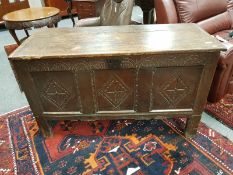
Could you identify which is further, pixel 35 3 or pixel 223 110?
pixel 35 3

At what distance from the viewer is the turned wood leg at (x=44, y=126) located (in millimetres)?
1530

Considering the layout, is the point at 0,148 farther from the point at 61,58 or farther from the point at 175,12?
the point at 175,12

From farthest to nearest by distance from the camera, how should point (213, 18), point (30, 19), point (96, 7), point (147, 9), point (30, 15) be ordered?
point (96, 7) < point (147, 9) < point (30, 15) < point (30, 19) < point (213, 18)

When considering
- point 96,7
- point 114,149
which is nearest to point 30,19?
point 96,7

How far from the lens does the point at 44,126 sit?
156cm

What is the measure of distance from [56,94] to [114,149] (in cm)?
59

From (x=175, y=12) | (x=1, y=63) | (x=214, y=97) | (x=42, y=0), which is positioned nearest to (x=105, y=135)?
(x=214, y=97)

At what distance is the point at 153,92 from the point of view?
4.52 feet

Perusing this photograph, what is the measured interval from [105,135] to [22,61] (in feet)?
2.76

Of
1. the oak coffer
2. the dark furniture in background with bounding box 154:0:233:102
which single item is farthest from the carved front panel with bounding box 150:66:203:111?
the dark furniture in background with bounding box 154:0:233:102

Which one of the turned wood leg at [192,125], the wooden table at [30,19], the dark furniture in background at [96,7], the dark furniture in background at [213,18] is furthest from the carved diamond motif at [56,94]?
the dark furniture in background at [96,7]

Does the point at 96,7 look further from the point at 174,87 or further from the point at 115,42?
the point at 174,87

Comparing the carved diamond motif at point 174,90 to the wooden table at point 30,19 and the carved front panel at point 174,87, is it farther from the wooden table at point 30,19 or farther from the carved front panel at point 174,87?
the wooden table at point 30,19

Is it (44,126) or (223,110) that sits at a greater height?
(44,126)
